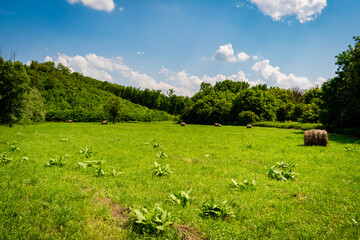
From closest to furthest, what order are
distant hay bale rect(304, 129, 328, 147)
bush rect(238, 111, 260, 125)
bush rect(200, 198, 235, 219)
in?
bush rect(200, 198, 235, 219)
distant hay bale rect(304, 129, 328, 147)
bush rect(238, 111, 260, 125)

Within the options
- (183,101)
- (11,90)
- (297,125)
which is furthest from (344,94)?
(183,101)

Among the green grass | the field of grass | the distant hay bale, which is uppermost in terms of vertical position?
the green grass

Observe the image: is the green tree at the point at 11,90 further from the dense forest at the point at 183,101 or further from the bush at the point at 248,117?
the bush at the point at 248,117

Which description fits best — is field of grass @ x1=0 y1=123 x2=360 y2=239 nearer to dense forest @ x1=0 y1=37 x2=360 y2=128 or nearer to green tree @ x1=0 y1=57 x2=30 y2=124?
dense forest @ x1=0 y1=37 x2=360 y2=128

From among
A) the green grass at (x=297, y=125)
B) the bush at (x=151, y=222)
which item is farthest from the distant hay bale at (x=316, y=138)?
the green grass at (x=297, y=125)

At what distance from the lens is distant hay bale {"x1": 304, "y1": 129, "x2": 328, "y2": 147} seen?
45.6 feet

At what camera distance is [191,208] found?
4.26 metres

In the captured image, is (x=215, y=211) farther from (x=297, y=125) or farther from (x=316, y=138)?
(x=297, y=125)

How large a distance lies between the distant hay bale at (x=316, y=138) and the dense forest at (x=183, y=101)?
14.9 metres

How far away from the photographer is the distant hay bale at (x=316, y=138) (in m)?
13.9

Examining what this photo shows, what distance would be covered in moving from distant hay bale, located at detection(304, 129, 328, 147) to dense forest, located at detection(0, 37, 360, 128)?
586 inches

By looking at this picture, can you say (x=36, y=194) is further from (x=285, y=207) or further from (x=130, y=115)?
(x=130, y=115)

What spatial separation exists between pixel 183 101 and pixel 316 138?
111821 millimetres

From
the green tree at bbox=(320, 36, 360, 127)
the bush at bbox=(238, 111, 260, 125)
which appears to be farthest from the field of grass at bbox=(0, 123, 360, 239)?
the bush at bbox=(238, 111, 260, 125)
